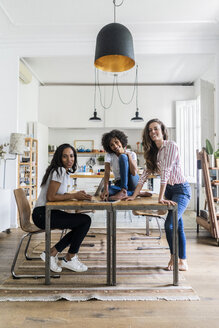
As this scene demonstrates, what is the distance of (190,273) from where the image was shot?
8.16 ft

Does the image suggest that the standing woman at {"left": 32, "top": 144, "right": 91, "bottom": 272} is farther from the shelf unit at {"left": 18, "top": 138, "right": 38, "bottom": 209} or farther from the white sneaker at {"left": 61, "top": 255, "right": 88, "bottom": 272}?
the shelf unit at {"left": 18, "top": 138, "right": 38, "bottom": 209}

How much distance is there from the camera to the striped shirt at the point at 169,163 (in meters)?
2.39

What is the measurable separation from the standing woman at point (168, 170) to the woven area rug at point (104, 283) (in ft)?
0.96

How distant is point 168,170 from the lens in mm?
2383

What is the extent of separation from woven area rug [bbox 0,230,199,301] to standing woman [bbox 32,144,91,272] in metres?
0.15

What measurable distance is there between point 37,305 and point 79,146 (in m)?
5.65

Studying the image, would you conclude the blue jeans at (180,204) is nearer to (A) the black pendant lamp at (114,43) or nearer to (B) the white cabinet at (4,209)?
(A) the black pendant lamp at (114,43)

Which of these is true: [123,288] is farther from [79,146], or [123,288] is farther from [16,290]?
[79,146]

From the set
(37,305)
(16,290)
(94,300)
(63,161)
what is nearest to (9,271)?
(16,290)

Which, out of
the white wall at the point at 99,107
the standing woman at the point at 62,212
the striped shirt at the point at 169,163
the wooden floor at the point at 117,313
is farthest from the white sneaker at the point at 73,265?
the white wall at the point at 99,107

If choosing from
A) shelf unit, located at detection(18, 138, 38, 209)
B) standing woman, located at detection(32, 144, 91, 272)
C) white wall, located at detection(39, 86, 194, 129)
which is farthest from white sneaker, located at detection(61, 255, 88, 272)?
white wall, located at detection(39, 86, 194, 129)

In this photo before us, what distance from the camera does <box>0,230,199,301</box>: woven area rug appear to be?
2.02m

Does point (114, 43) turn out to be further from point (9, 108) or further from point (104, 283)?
point (9, 108)

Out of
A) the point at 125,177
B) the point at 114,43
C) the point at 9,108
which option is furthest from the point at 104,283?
the point at 9,108
